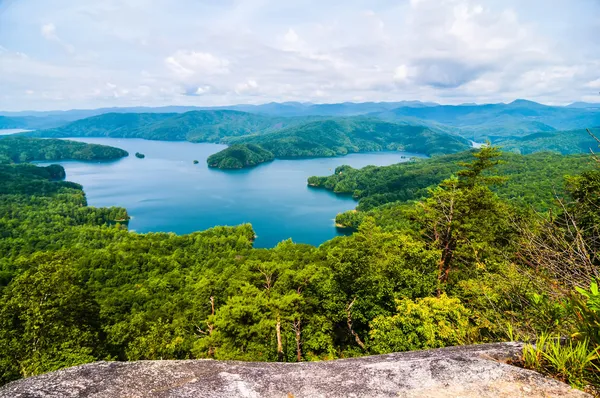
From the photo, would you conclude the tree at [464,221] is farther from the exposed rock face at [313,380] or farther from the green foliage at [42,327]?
the green foliage at [42,327]

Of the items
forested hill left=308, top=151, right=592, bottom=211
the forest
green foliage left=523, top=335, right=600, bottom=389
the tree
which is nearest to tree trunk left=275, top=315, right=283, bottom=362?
the forest

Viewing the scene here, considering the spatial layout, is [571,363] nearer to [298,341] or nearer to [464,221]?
[298,341]

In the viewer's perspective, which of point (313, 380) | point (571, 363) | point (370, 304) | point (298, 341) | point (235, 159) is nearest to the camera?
point (571, 363)

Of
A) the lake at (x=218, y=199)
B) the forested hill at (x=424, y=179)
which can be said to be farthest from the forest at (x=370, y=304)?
the forested hill at (x=424, y=179)

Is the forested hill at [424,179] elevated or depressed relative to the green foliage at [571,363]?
depressed

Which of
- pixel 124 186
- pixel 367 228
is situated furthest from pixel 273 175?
pixel 367 228

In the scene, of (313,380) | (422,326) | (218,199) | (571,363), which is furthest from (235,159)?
(571,363)

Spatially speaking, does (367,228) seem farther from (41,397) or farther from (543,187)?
(543,187)
